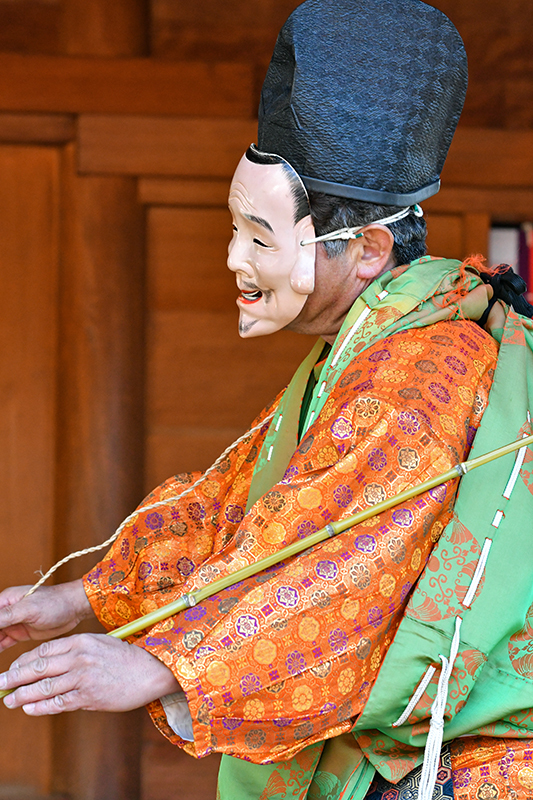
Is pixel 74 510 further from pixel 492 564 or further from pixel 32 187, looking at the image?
pixel 492 564

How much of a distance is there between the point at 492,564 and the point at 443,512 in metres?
0.08

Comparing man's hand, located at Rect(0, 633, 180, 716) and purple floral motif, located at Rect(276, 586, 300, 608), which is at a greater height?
purple floral motif, located at Rect(276, 586, 300, 608)

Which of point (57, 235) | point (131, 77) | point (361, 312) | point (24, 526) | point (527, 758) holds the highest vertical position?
point (131, 77)

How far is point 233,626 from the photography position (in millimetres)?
912

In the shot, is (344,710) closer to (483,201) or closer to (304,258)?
(304,258)

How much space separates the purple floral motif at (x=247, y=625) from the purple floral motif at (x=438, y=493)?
0.83 ft

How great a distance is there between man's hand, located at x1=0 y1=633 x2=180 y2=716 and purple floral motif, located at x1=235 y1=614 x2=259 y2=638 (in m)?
0.09

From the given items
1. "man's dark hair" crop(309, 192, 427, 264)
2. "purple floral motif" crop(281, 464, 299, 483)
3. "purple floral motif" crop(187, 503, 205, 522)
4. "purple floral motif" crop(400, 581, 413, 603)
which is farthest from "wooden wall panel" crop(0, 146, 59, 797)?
"purple floral motif" crop(400, 581, 413, 603)

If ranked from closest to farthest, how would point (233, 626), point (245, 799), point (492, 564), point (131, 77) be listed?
point (233, 626) < point (492, 564) < point (245, 799) < point (131, 77)

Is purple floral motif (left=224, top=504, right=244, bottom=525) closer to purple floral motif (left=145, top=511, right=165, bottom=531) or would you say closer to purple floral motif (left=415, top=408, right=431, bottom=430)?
purple floral motif (left=145, top=511, right=165, bottom=531)

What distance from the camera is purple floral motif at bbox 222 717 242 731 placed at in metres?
0.90

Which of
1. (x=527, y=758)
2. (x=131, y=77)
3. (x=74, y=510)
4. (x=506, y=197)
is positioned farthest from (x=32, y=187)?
(x=527, y=758)

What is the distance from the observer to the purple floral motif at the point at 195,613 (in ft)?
3.04

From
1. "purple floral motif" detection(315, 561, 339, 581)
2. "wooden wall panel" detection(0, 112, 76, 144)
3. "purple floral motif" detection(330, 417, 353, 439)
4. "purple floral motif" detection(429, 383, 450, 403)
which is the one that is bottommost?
"purple floral motif" detection(315, 561, 339, 581)
